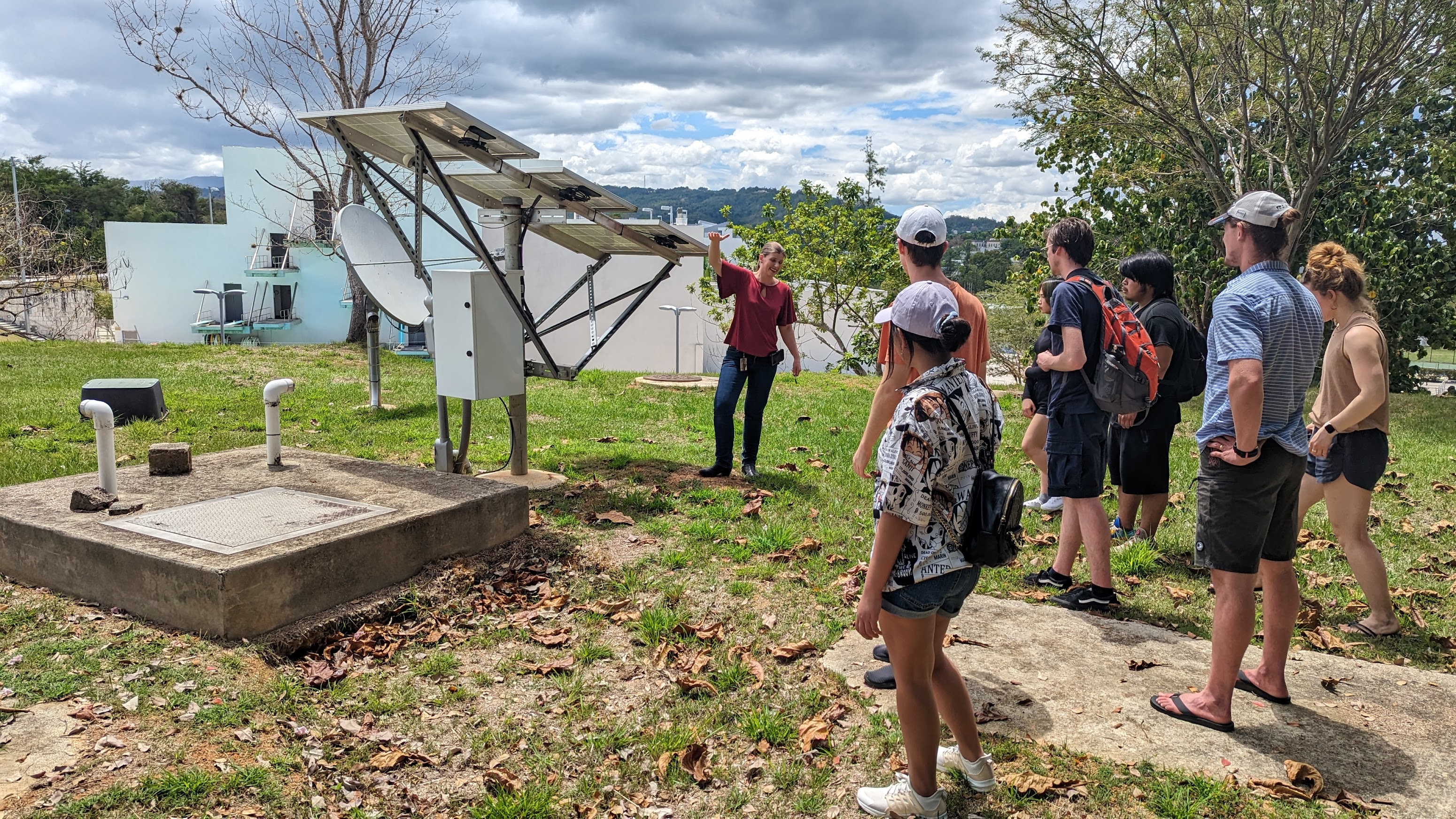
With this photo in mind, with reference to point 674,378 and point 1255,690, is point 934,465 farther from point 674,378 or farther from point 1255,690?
point 674,378

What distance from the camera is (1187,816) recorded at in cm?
336

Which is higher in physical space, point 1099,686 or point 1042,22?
point 1042,22

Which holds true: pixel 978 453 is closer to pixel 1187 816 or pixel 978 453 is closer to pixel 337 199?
pixel 1187 816

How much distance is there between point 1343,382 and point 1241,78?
44.4 ft

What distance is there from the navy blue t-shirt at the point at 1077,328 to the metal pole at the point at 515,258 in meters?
3.88

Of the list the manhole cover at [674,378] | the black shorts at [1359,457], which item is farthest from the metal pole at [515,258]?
the manhole cover at [674,378]

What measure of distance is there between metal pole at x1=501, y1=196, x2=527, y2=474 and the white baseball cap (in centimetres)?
364

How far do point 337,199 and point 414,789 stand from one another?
77.6 feet

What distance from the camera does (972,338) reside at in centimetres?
470

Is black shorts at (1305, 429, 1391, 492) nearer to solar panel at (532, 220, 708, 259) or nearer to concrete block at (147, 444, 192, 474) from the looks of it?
solar panel at (532, 220, 708, 259)

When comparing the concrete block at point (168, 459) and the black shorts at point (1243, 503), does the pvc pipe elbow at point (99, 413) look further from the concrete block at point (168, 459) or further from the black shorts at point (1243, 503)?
the black shorts at point (1243, 503)

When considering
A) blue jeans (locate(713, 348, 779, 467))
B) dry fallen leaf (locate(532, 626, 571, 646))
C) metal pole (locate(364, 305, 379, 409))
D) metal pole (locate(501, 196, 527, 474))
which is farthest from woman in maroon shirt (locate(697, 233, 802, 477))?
metal pole (locate(364, 305, 379, 409))

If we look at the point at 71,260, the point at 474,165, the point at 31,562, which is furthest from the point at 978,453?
the point at 71,260

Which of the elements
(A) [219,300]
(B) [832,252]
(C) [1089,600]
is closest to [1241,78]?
(B) [832,252]
